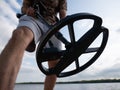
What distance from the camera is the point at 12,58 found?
2.57m

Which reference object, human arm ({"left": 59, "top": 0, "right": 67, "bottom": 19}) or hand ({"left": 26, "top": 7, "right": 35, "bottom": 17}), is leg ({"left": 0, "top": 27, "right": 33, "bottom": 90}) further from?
human arm ({"left": 59, "top": 0, "right": 67, "bottom": 19})

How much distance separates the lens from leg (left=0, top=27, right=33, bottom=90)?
93.4 inches

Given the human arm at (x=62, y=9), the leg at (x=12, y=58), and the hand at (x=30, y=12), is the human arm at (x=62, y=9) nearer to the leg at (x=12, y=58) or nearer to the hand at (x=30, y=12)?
the hand at (x=30, y=12)

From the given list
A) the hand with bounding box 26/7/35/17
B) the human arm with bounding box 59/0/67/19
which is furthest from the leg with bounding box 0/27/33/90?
the human arm with bounding box 59/0/67/19

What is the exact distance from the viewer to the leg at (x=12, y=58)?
2.37 meters

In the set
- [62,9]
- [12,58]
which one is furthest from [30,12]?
[12,58]

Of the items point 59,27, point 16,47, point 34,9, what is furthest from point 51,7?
point 16,47

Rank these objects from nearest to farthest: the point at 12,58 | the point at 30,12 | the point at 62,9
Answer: the point at 12,58
the point at 30,12
the point at 62,9

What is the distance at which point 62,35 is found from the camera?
3812 mm

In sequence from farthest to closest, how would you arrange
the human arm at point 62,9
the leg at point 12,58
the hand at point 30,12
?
the human arm at point 62,9
the hand at point 30,12
the leg at point 12,58

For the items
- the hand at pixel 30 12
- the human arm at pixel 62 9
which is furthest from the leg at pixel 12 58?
the human arm at pixel 62 9

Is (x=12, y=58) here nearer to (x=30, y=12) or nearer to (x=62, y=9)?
(x=30, y=12)

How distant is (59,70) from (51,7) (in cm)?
111

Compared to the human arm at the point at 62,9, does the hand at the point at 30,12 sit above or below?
above
